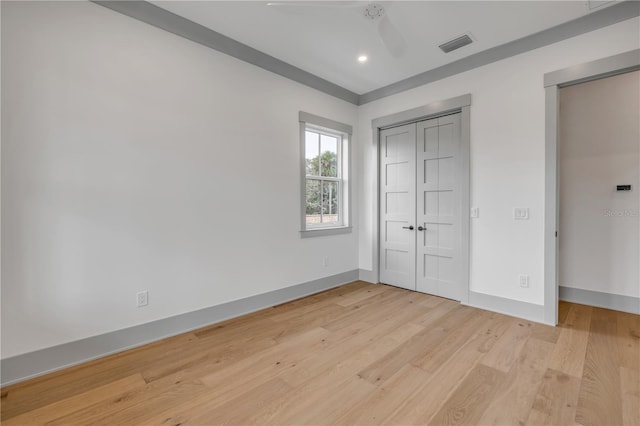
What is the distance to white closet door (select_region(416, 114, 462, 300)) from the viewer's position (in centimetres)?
356

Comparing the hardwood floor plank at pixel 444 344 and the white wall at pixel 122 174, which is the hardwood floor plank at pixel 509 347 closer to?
the hardwood floor plank at pixel 444 344

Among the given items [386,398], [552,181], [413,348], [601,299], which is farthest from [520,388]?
[601,299]

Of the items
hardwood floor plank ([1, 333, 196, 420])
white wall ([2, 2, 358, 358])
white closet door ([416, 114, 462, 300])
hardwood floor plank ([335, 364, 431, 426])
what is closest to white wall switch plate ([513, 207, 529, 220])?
white closet door ([416, 114, 462, 300])

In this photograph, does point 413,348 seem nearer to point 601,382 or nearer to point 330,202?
point 601,382

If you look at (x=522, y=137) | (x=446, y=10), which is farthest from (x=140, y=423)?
(x=522, y=137)

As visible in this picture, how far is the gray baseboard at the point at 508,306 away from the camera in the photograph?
9.63 feet

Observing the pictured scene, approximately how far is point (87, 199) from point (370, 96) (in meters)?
3.79

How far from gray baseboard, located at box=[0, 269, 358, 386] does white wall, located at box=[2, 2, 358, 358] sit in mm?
78

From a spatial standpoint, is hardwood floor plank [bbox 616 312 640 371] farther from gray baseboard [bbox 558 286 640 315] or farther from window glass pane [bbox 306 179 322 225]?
window glass pane [bbox 306 179 322 225]

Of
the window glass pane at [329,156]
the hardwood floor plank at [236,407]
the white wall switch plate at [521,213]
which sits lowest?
the hardwood floor plank at [236,407]

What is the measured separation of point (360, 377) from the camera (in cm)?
201

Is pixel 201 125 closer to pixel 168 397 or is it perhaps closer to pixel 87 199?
pixel 87 199

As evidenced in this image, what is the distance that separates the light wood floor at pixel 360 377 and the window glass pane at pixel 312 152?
6.72ft

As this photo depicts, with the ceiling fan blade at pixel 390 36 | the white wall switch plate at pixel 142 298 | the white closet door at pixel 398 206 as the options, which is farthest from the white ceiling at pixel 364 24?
the white wall switch plate at pixel 142 298
